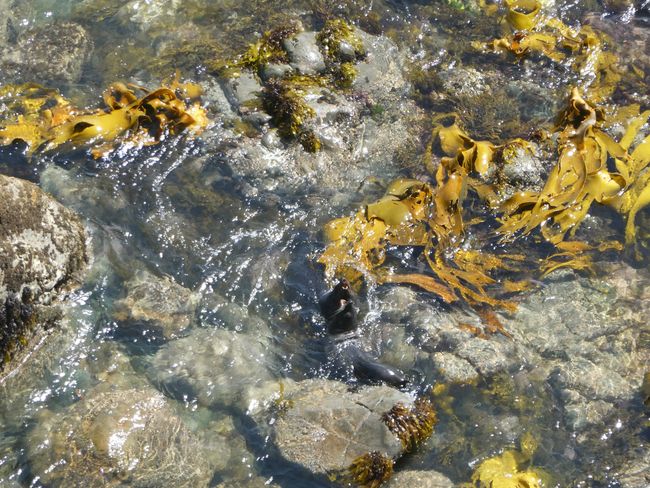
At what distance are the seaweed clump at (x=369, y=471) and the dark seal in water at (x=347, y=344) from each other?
19.9 inches

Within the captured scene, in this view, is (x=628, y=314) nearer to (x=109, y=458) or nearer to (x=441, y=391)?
(x=441, y=391)

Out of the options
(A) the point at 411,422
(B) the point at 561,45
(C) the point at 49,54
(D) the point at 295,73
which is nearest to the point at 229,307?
(A) the point at 411,422

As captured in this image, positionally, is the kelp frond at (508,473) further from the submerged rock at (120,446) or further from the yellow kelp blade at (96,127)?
the yellow kelp blade at (96,127)

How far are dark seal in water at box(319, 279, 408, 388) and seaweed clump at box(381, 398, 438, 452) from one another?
0.22 m

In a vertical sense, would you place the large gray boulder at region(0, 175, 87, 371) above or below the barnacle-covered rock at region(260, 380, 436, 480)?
above

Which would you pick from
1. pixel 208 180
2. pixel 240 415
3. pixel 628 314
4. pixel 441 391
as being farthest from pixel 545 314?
pixel 208 180

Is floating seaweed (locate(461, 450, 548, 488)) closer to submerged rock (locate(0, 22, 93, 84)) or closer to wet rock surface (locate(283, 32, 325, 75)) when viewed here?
wet rock surface (locate(283, 32, 325, 75))

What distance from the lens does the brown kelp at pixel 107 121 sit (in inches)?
184

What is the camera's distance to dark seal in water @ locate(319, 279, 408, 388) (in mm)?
3707

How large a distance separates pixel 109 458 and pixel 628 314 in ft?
10.7

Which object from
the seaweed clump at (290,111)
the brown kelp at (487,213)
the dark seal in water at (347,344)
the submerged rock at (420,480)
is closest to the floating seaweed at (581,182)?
the brown kelp at (487,213)

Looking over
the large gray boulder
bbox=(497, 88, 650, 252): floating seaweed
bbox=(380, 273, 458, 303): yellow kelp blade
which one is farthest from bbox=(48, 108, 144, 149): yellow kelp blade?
bbox=(497, 88, 650, 252): floating seaweed

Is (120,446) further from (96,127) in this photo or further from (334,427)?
(96,127)

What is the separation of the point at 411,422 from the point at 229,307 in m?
1.35
